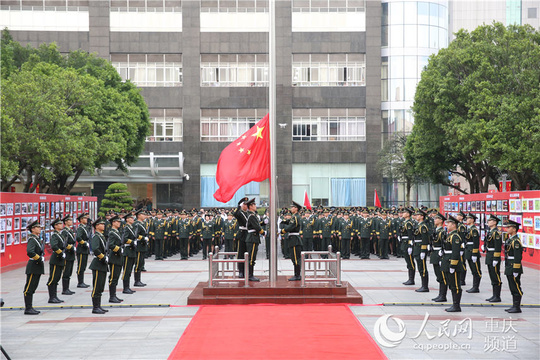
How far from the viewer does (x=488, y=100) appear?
25.0 m

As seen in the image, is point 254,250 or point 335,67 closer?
point 254,250

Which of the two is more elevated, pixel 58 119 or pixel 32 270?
pixel 58 119

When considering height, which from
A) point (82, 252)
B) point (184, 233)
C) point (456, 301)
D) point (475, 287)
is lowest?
point (475, 287)

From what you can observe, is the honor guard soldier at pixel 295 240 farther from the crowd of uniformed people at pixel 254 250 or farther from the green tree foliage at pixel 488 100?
the green tree foliage at pixel 488 100

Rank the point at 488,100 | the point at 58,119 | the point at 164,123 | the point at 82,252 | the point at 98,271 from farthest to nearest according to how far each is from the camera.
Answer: the point at 164,123, the point at 488,100, the point at 58,119, the point at 82,252, the point at 98,271

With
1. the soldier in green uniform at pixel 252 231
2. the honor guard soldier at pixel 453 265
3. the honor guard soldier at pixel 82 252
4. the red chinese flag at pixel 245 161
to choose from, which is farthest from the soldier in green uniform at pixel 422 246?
the honor guard soldier at pixel 82 252

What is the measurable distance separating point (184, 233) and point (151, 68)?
23741 mm

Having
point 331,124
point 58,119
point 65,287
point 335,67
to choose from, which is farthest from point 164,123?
point 65,287

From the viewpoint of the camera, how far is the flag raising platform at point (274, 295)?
12.5 metres

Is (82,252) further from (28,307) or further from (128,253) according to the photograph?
(28,307)

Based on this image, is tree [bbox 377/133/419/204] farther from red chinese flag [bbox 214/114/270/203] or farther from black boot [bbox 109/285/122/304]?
black boot [bbox 109/285/122/304]

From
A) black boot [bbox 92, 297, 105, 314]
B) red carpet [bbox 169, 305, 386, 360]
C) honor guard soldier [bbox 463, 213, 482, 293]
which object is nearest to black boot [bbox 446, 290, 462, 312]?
red carpet [bbox 169, 305, 386, 360]

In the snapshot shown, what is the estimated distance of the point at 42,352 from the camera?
8.95 meters

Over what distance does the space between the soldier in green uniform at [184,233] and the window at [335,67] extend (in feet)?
74.1
